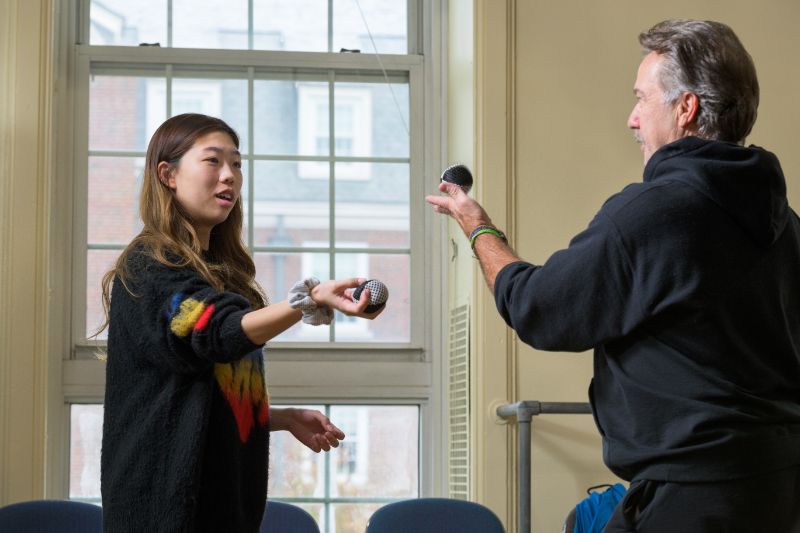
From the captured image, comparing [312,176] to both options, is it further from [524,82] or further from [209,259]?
[209,259]

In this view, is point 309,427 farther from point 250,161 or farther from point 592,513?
point 250,161

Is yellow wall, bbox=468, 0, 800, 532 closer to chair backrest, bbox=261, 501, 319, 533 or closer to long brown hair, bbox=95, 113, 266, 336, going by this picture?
chair backrest, bbox=261, 501, 319, 533

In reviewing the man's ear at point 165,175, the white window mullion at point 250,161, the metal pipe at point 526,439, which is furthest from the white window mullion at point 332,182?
the man's ear at point 165,175

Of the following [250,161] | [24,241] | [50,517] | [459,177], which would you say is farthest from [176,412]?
[250,161]

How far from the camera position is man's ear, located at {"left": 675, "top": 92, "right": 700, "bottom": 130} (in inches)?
68.6

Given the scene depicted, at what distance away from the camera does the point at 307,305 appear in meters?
1.59

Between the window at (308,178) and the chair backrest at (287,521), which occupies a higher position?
the window at (308,178)

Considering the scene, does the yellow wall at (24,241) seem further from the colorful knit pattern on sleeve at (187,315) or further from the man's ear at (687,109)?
the man's ear at (687,109)

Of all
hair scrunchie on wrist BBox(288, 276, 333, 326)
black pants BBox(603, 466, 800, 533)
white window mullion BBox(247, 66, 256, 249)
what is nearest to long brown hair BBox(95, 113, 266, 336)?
hair scrunchie on wrist BBox(288, 276, 333, 326)

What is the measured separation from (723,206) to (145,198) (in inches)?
39.3

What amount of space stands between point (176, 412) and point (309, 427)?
1.30ft

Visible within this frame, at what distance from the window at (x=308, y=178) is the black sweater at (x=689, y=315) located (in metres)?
1.96

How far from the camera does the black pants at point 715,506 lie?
61.5 inches

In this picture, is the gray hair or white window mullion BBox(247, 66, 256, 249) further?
white window mullion BBox(247, 66, 256, 249)
